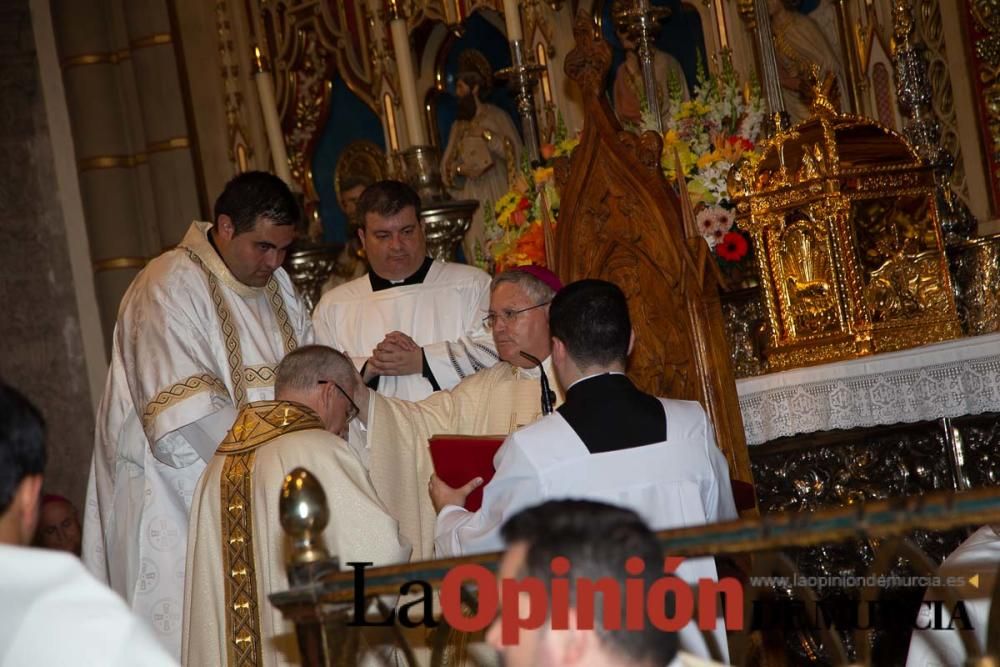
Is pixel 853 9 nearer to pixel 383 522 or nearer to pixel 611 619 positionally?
pixel 383 522

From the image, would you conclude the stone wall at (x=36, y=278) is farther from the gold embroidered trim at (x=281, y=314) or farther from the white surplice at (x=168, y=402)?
the gold embroidered trim at (x=281, y=314)

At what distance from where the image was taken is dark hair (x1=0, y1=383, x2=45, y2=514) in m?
2.29

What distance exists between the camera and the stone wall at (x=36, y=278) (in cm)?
940

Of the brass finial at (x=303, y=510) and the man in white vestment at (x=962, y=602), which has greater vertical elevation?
the brass finial at (x=303, y=510)

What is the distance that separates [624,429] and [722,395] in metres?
1.38

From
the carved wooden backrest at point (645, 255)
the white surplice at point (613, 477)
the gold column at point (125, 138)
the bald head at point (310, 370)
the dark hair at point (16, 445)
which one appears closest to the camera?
the dark hair at point (16, 445)

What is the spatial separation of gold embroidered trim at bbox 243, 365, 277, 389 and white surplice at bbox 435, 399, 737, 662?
2.17 m

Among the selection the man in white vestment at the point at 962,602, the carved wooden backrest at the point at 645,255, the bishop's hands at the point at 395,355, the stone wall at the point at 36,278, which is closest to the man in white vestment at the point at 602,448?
the man in white vestment at the point at 962,602

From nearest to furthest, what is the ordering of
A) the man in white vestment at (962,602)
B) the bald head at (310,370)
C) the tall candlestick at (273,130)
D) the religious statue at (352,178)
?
the man in white vestment at (962,602)
the bald head at (310,370)
the tall candlestick at (273,130)
the religious statue at (352,178)

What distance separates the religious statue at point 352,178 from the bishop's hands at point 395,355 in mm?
2886

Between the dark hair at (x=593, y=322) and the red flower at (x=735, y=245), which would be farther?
the red flower at (x=735, y=245)

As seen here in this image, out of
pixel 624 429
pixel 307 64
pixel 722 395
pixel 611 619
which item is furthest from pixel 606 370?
pixel 307 64

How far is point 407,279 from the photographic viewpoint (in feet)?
21.9

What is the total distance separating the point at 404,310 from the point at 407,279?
0.48 ft
